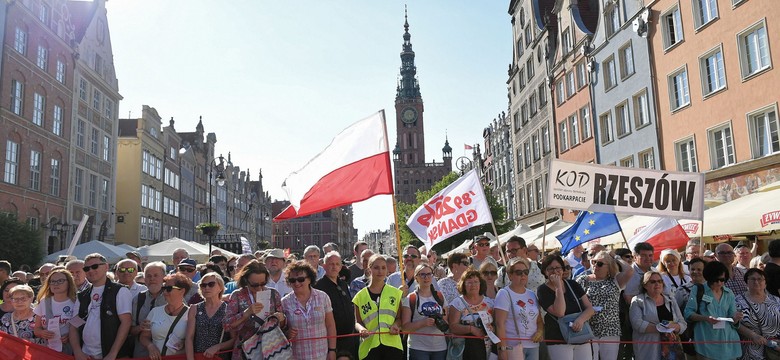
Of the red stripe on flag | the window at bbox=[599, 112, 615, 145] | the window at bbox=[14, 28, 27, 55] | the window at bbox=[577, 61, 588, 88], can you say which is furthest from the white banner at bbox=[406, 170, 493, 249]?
the window at bbox=[14, 28, 27, 55]

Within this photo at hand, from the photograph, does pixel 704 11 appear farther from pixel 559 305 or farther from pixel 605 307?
pixel 559 305

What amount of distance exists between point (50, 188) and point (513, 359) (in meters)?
31.7

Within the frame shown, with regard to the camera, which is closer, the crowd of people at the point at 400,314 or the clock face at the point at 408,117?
the crowd of people at the point at 400,314

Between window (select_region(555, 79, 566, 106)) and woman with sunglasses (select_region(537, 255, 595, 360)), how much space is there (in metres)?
28.6

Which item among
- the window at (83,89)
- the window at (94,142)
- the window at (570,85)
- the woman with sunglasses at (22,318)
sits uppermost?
the window at (83,89)

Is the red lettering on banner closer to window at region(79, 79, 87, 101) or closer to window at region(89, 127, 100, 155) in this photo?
window at region(79, 79, 87, 101)

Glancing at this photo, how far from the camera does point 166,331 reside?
638cm

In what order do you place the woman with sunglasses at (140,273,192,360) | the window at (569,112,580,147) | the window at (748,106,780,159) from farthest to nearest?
the window at (569,112,580,147) → the window at (748,106,780,159) → the woman with sunglasses at (140,273,192,360)

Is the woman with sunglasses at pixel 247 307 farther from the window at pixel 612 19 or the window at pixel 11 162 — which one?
the window at pixel 11 162

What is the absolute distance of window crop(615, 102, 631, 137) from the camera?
27.2 meters

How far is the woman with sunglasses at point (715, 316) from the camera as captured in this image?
711cm

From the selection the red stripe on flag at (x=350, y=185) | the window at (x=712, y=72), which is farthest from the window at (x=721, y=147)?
the red stripe on flag at (x=350, y=185)

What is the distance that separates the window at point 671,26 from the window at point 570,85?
28.8 ft

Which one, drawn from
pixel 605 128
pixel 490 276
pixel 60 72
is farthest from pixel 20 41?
pixel 490 276
